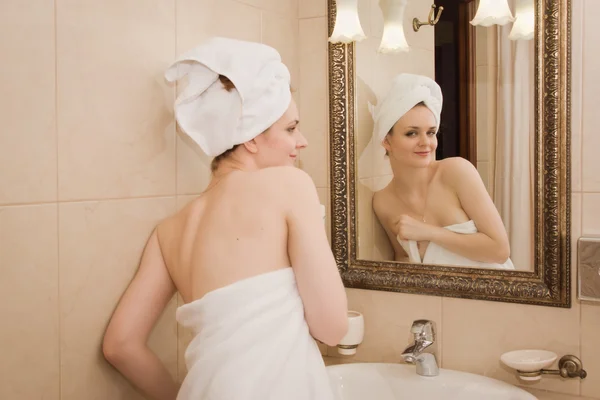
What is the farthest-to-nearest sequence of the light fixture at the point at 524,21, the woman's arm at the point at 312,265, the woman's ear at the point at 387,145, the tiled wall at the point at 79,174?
the woman's ear at the point at 387,145
the light fixture at the point at 524,21
the woman's arm at the point at 312,265
the tiled wall at the point at 79,174

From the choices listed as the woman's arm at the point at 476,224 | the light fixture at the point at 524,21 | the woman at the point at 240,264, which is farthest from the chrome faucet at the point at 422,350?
the light fixture at the point at 524,21

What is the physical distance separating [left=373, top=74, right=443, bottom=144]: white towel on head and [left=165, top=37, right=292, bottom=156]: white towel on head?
466 mm

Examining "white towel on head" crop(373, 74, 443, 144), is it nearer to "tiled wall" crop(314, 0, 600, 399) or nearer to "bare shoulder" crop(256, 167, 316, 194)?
"tiled wall" crop(314, 0, 600, 399)

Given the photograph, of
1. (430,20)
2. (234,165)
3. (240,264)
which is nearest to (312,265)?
(240,264)

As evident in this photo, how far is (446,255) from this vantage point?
5.53 feet

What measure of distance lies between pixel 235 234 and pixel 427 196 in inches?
26.8

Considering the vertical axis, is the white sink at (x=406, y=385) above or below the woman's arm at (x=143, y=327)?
below

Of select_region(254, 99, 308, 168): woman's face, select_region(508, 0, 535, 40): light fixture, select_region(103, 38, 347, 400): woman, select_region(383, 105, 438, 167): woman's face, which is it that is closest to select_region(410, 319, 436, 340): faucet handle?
select_region(103, 38, 347, 400): woman

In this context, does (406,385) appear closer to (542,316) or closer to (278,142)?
(542,316)

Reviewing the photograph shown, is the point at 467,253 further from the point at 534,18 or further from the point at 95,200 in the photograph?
the point at 95,200

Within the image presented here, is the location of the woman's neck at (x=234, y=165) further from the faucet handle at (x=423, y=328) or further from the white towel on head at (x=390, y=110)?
the faucet handle at (x=423, y=328)

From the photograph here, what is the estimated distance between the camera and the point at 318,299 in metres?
1.28

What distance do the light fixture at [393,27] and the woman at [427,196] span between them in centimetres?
9

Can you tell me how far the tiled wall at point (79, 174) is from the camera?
1.14 metres
